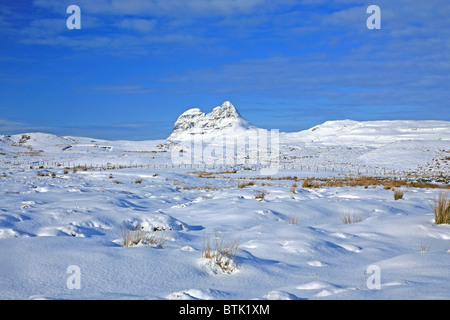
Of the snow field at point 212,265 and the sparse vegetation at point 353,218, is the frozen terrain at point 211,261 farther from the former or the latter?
the sparse vegetation at point 353,218

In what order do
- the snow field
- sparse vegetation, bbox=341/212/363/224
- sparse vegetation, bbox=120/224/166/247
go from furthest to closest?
sparse vegetation, bbox=341/212/363/224
sparse vegetation, bbox=120/224/166/247
the snow field

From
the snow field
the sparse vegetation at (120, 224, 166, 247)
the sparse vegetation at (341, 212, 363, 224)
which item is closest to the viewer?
the snow field

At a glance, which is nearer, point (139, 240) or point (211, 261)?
point (211, 261)

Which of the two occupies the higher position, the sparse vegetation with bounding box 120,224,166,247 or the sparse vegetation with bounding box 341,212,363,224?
the sparse vegetation with bounding box 120,224,166,247

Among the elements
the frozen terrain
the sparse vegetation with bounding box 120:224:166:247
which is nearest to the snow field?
the frozen terrain

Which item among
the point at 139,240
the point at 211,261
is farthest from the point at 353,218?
the point at 139,240

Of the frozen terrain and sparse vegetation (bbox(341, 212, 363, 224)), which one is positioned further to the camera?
sparse vegetation (bbox(341, 212, 363, 224))

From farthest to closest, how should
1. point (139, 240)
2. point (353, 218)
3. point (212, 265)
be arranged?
point (353, 218) → point (139, 240) → point (212, 265)

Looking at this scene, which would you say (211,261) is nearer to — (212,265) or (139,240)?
(212,265)

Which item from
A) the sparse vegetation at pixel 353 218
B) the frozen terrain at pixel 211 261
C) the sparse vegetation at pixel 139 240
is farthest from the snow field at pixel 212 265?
the sparse vegetation at pixel 353 218

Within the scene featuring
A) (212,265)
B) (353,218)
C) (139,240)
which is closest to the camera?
(212,265)

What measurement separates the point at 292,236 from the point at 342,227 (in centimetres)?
191

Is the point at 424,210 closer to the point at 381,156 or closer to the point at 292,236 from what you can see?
the point at 292,236

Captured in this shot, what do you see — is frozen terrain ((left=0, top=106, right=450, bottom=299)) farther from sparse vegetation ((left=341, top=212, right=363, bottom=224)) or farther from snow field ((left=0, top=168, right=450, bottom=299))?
sparse vegetation ((left=341, top=212, right=363, bottom=224))
